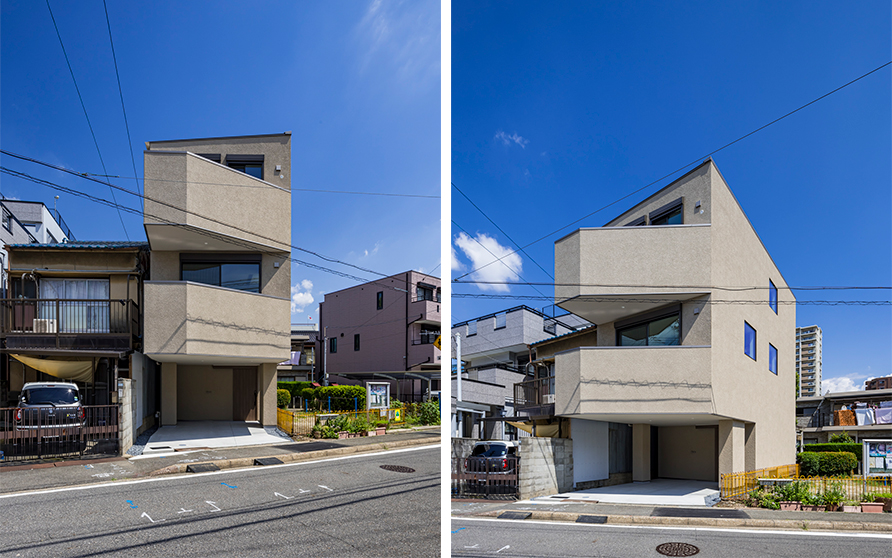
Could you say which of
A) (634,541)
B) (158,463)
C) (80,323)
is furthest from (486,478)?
(80,323)

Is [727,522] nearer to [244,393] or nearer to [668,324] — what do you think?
[668,324]

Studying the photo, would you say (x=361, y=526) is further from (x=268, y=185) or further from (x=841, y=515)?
(x=268, y=185)

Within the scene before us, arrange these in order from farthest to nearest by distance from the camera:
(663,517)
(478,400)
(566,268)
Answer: (478,400) → (566,268) → (663,517)

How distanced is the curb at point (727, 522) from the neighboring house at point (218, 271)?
19.7ft

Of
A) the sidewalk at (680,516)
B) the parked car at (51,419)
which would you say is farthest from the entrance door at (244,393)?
the sidewalk at (680,516)

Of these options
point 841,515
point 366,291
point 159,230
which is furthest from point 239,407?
point 366,291

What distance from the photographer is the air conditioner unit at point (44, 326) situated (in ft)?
35.5

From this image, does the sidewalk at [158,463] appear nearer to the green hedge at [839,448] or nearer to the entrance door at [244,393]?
the entrance door at [244,393]

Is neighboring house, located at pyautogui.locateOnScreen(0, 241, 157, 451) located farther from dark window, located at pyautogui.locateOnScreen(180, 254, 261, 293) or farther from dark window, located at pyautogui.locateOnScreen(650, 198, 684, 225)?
dark window, located at pyautogui.locateOnScreen(650, 198, 684, 225)

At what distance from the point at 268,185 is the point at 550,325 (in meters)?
13.5

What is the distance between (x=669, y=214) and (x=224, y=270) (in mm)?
9239

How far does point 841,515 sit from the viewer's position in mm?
8070

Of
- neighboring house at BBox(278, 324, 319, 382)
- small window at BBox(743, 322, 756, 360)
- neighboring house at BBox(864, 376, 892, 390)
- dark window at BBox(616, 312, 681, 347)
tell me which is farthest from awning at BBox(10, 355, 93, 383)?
neighboring house at BBox(864, 376, 892, 390)

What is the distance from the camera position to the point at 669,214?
1065cm
